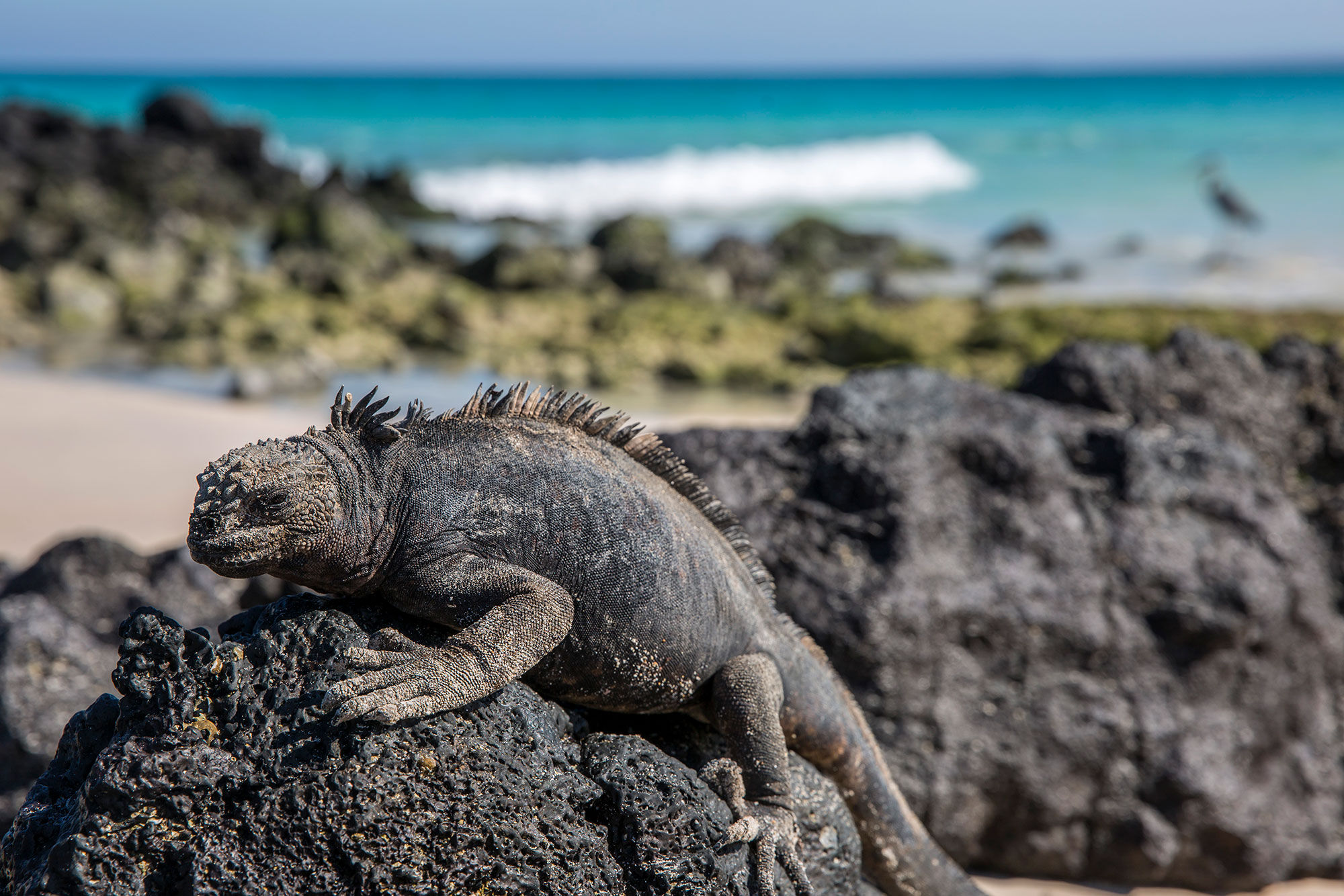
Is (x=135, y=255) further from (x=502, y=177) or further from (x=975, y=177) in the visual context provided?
(x=975, y=177)

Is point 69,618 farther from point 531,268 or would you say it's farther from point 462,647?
Result: point 531,268

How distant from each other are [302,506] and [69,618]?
2257 millimetres

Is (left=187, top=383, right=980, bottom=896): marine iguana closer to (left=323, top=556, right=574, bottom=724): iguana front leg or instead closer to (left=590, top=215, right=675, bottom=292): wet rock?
(left=323, top=556, right=574, bottom=724): iguana front leg

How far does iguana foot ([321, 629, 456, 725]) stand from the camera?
2.37 meters

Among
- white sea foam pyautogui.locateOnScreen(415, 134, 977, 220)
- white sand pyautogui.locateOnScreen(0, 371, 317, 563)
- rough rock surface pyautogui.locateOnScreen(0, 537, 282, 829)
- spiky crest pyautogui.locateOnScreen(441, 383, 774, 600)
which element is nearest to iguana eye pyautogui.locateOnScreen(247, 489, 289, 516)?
spiky crest pyautogui.locateOnScreen(441, 383, 774, 600)

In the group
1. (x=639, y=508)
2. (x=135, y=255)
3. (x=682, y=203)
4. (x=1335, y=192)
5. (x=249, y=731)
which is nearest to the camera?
(x=249, y=731)

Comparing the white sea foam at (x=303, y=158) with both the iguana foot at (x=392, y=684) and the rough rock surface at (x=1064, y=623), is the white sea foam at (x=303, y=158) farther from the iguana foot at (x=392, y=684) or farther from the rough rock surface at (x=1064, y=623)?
the iguana foot at (x=392, y=684)

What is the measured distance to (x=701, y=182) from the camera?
1419 inches

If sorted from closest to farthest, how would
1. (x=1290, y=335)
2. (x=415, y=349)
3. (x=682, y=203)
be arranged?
(x=1290, y=335) → (x=415, y=349) → (x=682, y=203)

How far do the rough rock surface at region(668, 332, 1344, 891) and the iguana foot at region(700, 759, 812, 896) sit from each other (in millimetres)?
1247

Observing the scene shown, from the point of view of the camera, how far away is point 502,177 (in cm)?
3444

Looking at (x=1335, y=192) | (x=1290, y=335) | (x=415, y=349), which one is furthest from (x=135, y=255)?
(x=1335, y=192)

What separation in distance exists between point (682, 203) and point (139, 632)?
32.2 m

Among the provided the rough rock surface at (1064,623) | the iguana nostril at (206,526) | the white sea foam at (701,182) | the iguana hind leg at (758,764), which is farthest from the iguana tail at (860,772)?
the white sea foam at (701,182)
